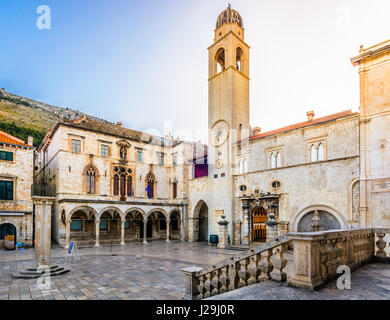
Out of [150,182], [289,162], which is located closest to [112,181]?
[150,182]

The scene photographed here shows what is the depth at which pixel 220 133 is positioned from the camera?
1003 inches

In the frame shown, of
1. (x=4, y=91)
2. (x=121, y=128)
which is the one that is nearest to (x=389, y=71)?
(x=121, y=128)

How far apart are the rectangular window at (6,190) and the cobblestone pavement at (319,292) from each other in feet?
76.6

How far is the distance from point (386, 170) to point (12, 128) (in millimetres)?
59725

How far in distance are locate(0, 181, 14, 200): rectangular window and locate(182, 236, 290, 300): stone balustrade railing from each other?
21530mm

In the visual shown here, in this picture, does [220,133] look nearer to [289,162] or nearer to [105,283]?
[289,162]

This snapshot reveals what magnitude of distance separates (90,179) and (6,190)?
6609mm

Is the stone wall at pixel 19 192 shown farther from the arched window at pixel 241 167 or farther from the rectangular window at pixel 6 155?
the arched window at pixel 241 167

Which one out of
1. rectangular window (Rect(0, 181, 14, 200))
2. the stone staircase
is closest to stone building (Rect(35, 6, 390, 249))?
rectangular window (Rect(0, 181, 14, 200))

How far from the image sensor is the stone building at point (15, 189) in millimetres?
21391

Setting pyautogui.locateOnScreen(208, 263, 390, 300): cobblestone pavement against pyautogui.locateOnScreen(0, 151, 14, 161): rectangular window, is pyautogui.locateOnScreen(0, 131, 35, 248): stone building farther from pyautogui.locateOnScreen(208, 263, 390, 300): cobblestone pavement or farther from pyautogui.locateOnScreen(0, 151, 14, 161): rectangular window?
pyautogui.locateOnScreen(208, 263, 390, 300): cobblestone pavement
